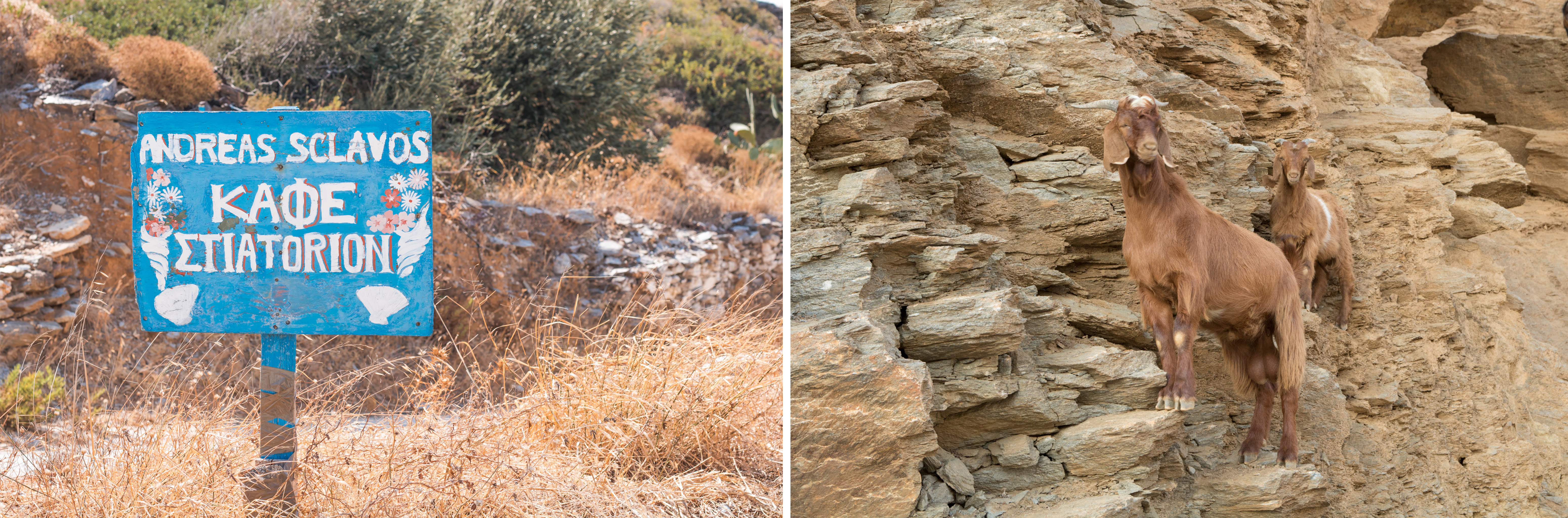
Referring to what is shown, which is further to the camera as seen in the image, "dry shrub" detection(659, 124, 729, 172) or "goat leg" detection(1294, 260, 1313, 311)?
"dry shrub" detection(659, 124, 729, 172)

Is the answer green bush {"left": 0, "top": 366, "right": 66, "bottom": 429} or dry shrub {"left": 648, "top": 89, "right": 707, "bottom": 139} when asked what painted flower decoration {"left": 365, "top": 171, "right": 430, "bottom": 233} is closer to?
green bush {"left": 0, "top": 366, "right": 66, "bottom": 429}

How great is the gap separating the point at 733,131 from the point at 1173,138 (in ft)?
40.1

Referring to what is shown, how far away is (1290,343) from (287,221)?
12.2 ft

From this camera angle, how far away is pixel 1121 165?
11.0 feet

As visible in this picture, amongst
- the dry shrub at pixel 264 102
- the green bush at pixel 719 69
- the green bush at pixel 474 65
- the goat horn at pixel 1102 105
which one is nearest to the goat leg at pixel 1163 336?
the goat horn at pixel 1102 105

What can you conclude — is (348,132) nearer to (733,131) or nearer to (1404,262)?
(1404,262)

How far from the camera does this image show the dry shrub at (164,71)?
9.19 m

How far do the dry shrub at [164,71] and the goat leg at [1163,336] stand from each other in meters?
9.32

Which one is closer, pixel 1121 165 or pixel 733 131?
pixel 1121 165

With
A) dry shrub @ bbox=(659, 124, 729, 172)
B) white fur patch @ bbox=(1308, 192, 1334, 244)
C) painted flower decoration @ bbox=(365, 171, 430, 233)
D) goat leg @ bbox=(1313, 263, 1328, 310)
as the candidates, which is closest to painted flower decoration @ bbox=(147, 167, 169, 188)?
painted flower decoration @ bbox=(365, 171, 430, 233)

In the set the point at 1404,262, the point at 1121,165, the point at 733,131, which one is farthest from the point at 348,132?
the point at 733,131

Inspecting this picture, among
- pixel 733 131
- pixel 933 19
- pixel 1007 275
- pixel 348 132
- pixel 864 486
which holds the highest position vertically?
pixel 933 19

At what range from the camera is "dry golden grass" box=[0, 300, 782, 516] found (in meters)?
3.61

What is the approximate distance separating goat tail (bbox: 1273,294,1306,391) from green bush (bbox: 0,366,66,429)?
21.2ft
